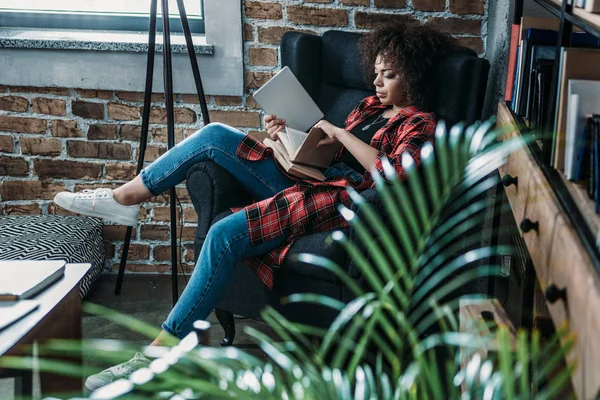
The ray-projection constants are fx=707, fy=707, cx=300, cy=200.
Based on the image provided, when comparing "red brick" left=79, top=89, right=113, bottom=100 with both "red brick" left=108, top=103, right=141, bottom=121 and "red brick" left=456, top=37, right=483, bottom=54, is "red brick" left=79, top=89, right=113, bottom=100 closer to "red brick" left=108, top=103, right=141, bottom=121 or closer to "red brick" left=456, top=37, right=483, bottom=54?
"red brick" left=108, top=103, right=141, bottom=121

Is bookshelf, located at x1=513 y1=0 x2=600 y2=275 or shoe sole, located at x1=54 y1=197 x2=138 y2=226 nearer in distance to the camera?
bookshelf, located at x1=513 y1=0 x2=600 y2=275

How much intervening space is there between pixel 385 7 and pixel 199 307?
1464 mm

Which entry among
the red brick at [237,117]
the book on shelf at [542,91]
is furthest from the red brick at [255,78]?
the book on shelf at [542,91]

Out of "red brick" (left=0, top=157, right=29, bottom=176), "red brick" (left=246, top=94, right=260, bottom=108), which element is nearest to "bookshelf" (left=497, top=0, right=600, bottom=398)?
"red brick" (left=246, top=94, right=260, bottom=108)

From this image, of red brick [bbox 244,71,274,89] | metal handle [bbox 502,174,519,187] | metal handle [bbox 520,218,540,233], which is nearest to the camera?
metal handle [bbox 520,218,540,233]

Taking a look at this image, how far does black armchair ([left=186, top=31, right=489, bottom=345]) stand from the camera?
6.91 ft

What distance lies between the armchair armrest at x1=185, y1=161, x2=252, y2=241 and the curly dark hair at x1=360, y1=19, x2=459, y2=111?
2.16ft

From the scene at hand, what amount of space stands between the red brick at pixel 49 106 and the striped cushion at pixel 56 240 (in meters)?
0.44

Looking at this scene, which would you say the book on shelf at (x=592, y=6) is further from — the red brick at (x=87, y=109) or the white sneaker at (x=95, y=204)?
the red brick at (x=87, y=109)

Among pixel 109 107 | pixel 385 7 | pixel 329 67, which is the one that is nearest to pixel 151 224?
pixel 109 107

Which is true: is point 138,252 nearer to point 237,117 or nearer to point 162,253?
point 162,253

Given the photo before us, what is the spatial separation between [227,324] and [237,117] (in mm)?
960

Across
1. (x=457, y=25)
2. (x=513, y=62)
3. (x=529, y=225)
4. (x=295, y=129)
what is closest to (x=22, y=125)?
(x=295, y=129)

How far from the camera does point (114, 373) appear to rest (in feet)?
6.61
